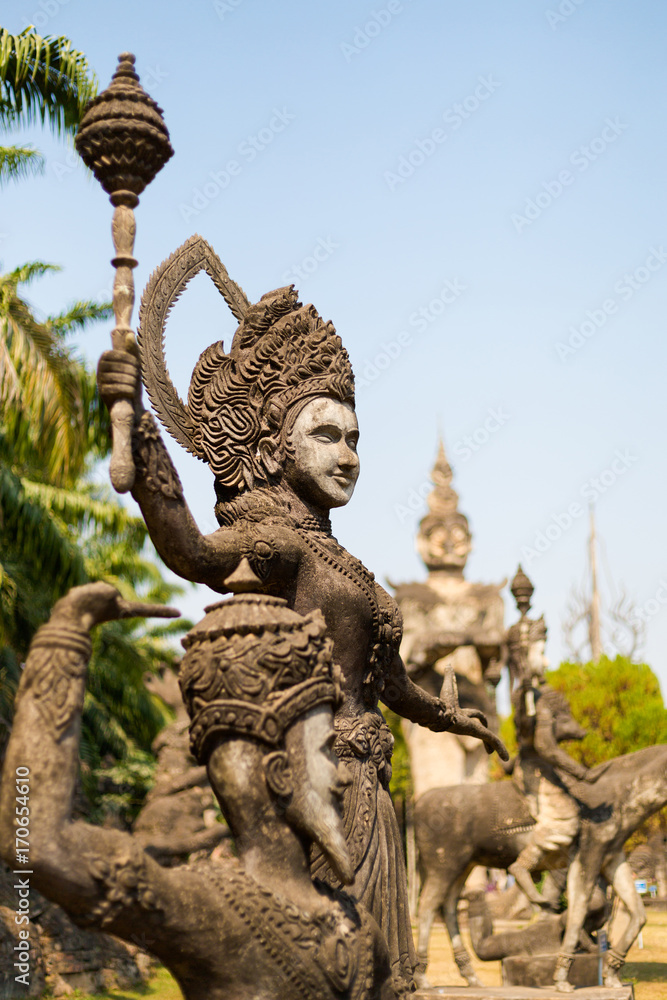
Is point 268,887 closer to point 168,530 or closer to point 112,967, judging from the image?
point 168,530

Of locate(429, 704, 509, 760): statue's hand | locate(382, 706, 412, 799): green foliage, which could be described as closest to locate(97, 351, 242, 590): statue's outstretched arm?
locate(429, 704, 509, 760): statue's hand

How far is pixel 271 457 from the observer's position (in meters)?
3.66

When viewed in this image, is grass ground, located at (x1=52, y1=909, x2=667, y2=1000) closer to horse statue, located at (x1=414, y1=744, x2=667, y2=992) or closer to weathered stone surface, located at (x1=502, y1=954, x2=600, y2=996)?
weathered stone surface, located at (x1=502, y1=954, x2=600, y2=996)

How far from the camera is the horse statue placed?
30.9 ft

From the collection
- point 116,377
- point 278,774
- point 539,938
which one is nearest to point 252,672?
point 278,774

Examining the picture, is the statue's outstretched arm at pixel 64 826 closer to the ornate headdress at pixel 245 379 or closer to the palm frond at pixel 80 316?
the ornate headdress at pixel 245 379

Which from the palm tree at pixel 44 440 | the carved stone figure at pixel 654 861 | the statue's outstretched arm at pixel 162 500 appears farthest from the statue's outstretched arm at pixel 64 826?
the carved stone figure at pixel 654 861

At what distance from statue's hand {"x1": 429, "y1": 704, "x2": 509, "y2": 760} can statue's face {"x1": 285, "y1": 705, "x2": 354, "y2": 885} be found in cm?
139

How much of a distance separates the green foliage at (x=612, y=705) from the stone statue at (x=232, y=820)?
2227 centimetres

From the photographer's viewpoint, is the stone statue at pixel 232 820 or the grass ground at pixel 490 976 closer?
the stone statue at pixel 232 820

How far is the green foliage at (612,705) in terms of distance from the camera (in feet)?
80.9

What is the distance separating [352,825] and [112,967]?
31.9 ft

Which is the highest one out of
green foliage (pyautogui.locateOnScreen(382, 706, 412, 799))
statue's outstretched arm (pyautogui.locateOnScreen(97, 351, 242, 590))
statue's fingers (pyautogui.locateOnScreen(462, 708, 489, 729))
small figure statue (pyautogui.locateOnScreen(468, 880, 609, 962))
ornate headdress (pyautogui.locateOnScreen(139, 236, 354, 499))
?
green foliage (pyautogui.locateOnScreen(382, 706, 412, 799))

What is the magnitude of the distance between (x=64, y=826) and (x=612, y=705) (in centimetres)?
2511
